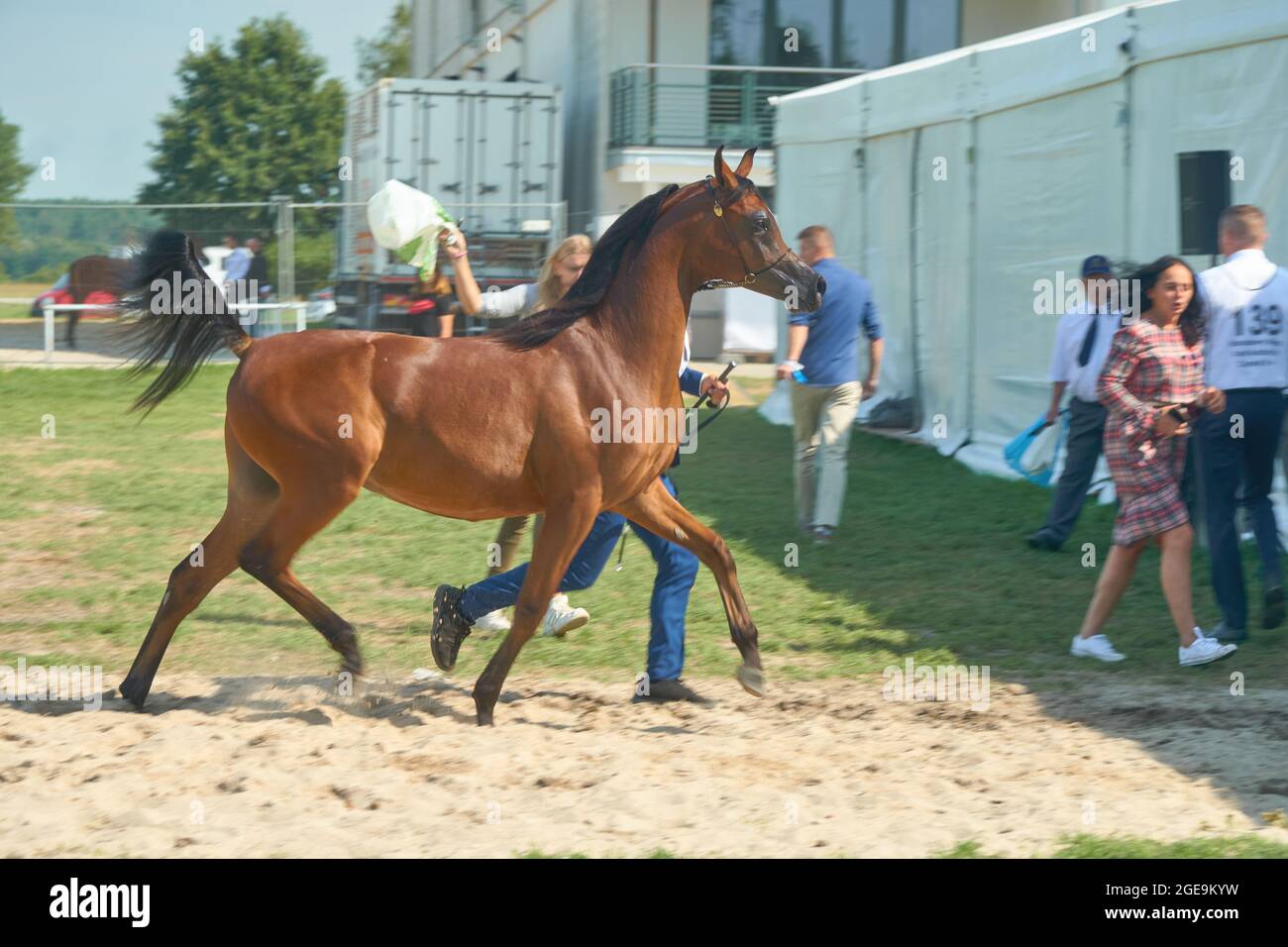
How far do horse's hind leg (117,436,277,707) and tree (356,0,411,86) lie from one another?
48.9m

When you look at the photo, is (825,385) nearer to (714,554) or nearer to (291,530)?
(714,554)

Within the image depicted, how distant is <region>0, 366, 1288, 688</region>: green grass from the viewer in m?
6.82

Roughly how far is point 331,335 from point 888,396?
10200mm

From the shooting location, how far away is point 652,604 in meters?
6.14

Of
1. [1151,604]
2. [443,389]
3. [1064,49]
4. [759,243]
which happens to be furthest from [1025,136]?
→ [443,389]

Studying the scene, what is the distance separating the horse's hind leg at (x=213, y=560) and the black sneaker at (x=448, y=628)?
2.89 feet

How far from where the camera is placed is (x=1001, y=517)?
1038 cm

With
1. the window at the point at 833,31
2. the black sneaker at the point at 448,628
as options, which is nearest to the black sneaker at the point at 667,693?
the black sneaker at the point at 448,628

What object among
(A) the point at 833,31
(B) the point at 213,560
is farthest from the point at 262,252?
(B) the point at 213,560

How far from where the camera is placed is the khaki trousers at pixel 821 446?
967 cm

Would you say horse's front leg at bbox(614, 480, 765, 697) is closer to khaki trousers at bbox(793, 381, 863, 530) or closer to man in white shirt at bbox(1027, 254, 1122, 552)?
khaki trousers at bbox(793, 381, 863, 530)

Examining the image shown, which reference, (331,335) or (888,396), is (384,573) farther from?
(888,396)

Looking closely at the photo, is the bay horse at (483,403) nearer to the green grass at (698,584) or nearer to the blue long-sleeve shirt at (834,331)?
the green grass at (698,584)

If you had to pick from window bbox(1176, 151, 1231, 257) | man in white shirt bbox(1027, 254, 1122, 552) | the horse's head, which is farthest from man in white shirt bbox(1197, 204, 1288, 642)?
the horse's head
